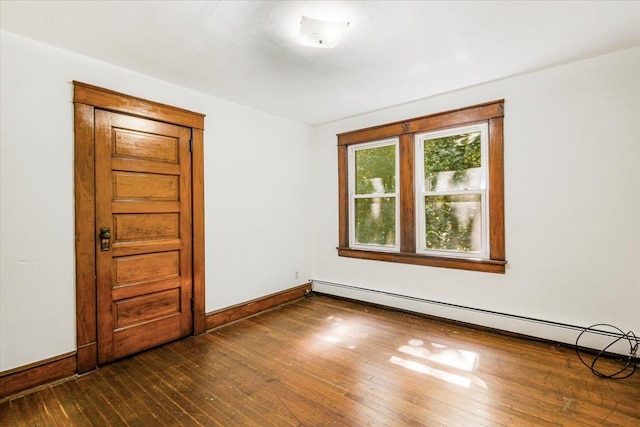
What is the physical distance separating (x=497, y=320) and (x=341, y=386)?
1961mm

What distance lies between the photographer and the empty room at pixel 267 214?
2.05 m

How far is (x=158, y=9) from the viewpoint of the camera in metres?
1.94

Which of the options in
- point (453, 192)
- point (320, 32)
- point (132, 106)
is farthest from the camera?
point (453, 192)

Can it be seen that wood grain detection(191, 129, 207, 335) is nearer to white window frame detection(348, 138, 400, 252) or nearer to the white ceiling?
the white ceiling

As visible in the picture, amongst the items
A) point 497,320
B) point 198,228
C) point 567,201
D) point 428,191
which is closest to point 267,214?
point 198,228

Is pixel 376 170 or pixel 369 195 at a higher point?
pixel 376 170

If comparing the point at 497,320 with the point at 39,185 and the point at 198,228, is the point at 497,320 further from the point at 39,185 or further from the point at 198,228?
the point at 39,185

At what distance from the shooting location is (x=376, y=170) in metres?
4.23

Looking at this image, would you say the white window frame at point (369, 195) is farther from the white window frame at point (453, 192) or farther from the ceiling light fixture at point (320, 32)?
the ceiling light fixture at point (320, 32)

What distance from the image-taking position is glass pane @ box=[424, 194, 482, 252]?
340 cm

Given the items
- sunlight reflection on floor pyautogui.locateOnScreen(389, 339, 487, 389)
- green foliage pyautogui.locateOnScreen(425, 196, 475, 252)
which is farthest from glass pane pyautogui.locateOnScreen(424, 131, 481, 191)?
sunlight reflection on floor pyautogui.locateOnScreen(389, 339, 487, 389)

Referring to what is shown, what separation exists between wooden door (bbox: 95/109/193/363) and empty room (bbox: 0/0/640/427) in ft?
0.06

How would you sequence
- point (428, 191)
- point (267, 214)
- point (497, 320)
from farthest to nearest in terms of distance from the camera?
1. point (267, 214)
2. point (428, 191)
3. point (497, 320)

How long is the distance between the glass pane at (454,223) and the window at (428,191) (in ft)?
0.03
